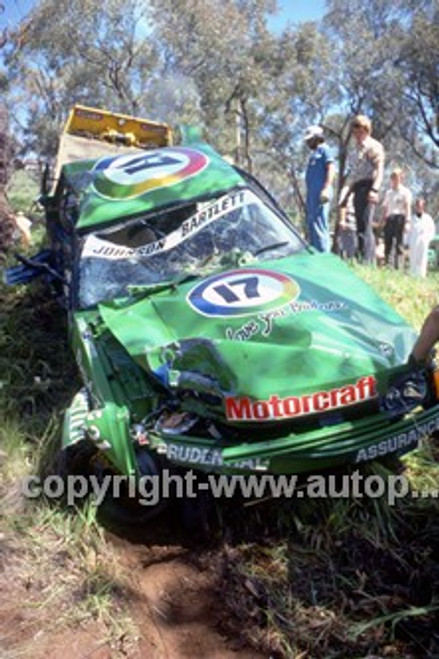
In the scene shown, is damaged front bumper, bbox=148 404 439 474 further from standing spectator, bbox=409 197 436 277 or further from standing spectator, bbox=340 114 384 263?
standing spectator, bbox=409 197 436 277

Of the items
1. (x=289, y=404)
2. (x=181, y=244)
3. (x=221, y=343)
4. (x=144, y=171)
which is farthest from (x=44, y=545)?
(x=144, y=171)

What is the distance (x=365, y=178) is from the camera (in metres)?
8.27

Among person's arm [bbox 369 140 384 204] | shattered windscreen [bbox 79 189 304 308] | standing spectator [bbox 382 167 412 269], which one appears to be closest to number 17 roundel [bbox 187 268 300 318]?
shattered windscreen [bbox 79 189 304 308]

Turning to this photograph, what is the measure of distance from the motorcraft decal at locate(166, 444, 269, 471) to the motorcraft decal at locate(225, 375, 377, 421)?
0.61 feet

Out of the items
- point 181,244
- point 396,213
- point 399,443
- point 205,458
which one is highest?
point 181,244

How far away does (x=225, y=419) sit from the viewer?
3.35 m

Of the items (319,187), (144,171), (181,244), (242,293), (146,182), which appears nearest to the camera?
(242,293)

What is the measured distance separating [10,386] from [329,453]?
2.89 m

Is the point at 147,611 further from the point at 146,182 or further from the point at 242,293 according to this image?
the point at 146,182

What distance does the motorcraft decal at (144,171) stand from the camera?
16.4ft

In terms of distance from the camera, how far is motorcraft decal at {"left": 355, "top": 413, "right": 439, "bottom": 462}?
3.36 m

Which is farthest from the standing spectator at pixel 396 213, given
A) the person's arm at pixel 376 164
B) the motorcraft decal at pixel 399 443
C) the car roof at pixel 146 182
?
the motorcraft decal at pixel 399 443

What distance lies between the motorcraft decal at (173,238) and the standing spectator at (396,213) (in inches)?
212

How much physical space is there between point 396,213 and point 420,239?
1052 mm
